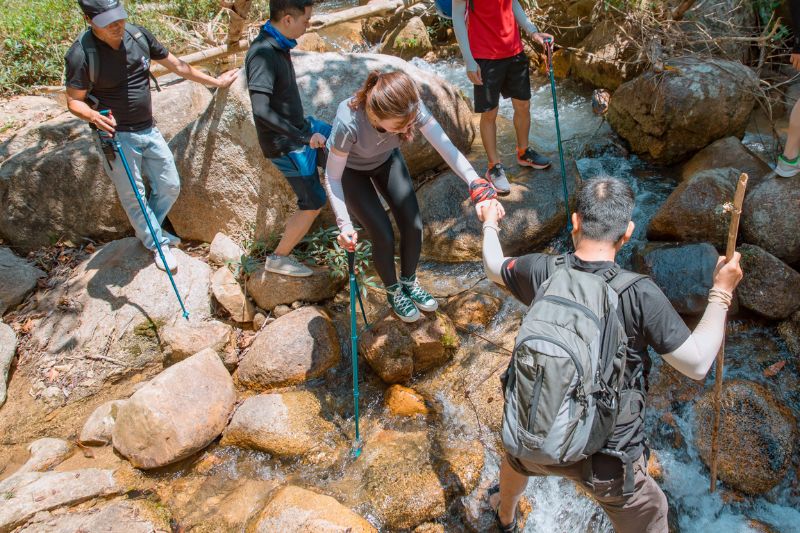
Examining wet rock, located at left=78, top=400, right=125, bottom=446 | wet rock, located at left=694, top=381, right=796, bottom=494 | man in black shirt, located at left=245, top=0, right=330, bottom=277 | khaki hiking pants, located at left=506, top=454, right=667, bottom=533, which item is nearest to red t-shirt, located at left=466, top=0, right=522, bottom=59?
man in black shirt, located at left=245, top=0, right=330, bottom=277

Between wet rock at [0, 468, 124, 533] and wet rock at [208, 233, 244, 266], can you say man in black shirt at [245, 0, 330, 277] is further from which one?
wet rock at [0, 468, 124, 533]

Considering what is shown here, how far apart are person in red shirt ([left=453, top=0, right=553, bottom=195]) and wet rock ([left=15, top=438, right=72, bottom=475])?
154 inches

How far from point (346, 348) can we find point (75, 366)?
2173mm

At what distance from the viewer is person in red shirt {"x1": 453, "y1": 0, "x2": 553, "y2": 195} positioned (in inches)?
171

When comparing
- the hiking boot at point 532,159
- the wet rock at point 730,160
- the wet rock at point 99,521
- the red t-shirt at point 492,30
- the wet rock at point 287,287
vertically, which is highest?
the red t-shirt at point 492,30

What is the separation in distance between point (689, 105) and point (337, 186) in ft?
12.7

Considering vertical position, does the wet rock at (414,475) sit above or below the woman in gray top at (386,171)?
below

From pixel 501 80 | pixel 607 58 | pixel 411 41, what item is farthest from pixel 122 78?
pixel 411 41

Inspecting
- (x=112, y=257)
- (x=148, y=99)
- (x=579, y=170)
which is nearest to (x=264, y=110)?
(x=148, y=99)

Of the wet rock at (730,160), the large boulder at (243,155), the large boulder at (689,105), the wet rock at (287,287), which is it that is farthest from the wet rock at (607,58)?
the wet rock at (287,287)

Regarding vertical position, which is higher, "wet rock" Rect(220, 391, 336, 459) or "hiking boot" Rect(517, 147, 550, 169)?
"hiking boot" Rect(517, 147, 550, 169)

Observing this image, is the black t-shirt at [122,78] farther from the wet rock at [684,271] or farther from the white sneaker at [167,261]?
the wet rock at [684,271]

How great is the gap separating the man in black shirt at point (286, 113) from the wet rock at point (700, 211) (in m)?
2.81

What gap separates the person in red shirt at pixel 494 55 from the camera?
435 centimetres
